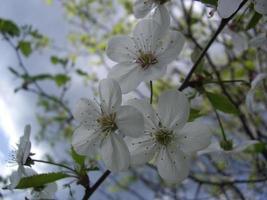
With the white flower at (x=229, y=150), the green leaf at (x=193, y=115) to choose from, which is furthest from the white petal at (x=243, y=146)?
the green leaf at (x=193, y=115)

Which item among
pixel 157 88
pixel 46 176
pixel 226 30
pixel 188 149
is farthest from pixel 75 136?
pixel 157 88

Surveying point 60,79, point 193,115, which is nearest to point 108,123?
point 193,115

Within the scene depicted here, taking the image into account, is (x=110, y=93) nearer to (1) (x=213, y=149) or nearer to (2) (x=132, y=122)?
(2) (x=132, y=122)

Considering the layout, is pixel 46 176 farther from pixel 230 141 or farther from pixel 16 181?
pixel 230 141

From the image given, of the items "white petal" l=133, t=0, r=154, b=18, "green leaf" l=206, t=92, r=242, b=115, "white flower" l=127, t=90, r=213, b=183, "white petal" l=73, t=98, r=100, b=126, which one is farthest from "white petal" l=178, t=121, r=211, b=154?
"white petal" l=133, t=0, r=154, b=18

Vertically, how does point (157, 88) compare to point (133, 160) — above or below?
above

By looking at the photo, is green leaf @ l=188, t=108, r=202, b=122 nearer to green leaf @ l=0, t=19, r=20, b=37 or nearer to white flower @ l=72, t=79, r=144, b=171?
white flower @ l=72, t=79, r=144, b=171
